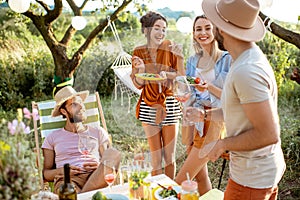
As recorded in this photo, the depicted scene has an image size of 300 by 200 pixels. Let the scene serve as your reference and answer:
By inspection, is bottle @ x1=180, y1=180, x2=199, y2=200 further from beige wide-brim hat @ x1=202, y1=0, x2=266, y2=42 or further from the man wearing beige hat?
beige wide-brim hat @ x1=202, y1=0, x2=266, y2=42

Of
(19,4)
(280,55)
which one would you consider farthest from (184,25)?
(280,55)

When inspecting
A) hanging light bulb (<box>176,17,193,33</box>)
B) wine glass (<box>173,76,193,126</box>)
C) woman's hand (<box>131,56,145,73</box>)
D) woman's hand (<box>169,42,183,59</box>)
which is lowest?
wine glass (<box>173,76,193,126</box>)

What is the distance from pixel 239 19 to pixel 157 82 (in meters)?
1.06

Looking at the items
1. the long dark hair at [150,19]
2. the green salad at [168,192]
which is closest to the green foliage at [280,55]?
the long dark hair at [150,19]

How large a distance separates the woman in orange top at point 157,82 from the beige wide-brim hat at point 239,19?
95 cm

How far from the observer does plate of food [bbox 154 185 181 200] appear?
76.7 inches

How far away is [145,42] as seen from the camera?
2.57m

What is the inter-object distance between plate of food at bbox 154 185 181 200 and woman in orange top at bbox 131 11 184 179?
2.35ft

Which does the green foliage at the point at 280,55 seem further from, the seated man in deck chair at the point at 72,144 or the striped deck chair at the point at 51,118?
the seated man in deck chair at the point at 72,144

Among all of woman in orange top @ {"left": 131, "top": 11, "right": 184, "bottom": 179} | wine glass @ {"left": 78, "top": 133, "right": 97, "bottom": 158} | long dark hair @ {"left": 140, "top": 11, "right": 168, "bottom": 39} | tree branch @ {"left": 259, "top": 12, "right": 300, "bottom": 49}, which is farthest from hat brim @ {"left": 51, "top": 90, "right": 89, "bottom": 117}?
tree branch @ {"left": 259, "top": 12, "right": 300, "bottom": 49}

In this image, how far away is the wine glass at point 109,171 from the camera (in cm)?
200

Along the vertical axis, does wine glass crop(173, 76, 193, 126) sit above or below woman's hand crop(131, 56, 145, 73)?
below

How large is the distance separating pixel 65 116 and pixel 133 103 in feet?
1.60

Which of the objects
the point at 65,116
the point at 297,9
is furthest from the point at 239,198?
the point at 297,9
